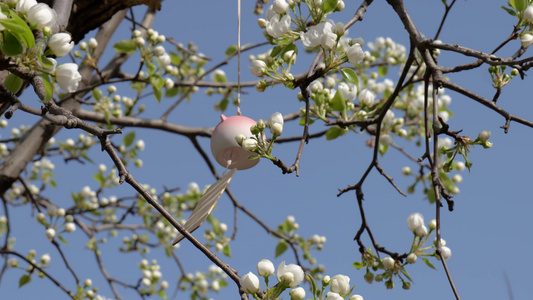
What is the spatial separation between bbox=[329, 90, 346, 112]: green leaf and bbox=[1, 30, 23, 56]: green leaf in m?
1.00

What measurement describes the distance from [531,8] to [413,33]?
0.32 metres

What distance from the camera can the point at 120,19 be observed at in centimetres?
304

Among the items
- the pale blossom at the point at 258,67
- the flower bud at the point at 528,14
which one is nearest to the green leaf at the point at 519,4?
Answer: the flower bud at the point at 528,14

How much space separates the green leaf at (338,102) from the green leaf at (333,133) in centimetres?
16

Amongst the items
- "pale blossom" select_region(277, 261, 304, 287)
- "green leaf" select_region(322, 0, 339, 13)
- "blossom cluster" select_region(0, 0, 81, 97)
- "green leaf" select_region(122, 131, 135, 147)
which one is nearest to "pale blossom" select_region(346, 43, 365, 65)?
"green leaf" select_region(322, 0, 339, 13)

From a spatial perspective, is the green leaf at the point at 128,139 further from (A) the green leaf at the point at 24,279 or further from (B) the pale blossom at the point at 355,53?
(B) the pale blossom at the point at 355,53

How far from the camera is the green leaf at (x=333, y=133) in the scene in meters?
2.10

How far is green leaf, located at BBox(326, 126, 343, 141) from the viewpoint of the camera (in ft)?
6.89

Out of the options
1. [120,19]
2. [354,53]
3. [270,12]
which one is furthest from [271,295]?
[120,19]

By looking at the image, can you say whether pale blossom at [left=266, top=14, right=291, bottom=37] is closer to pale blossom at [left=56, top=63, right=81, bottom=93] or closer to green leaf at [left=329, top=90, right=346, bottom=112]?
green leaf at [left=329, top=90, right=346, bottom=112]

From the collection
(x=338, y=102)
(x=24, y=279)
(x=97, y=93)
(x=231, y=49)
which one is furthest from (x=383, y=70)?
(x=24, y=279)

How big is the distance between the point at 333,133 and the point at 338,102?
21 cm

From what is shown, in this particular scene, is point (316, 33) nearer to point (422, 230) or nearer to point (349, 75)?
point (349, 75)

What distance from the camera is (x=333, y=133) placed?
6.93 feet
